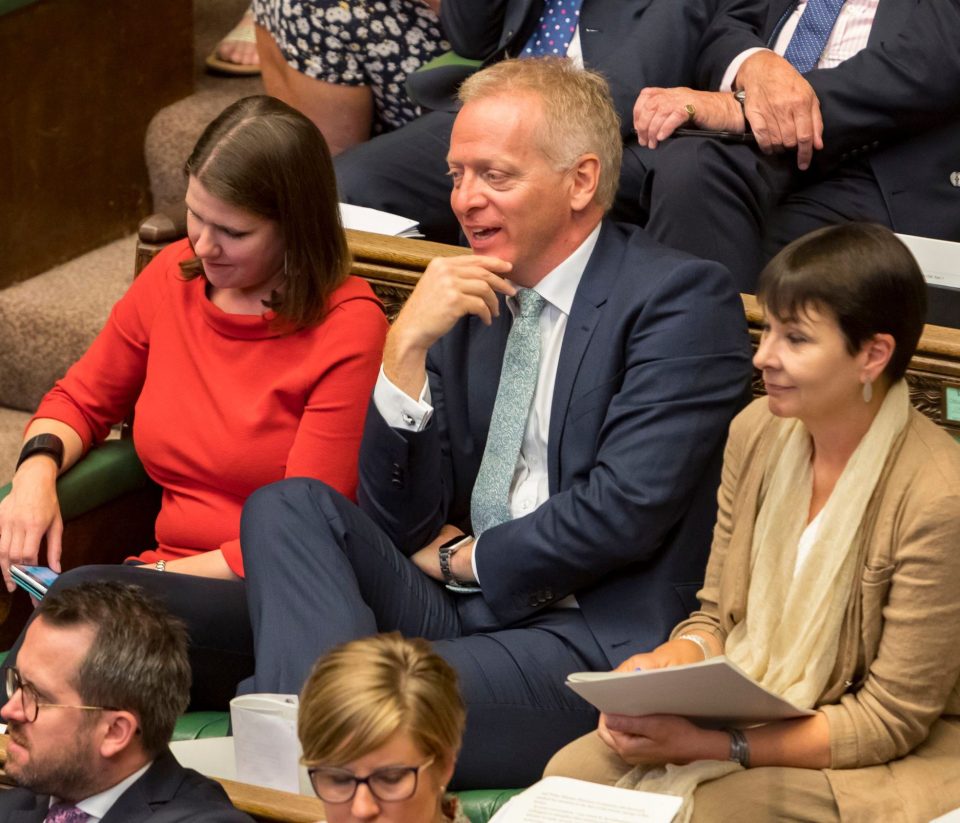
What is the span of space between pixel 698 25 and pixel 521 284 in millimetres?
914

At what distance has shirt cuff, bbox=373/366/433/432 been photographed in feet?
7.02

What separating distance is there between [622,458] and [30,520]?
2.95ft

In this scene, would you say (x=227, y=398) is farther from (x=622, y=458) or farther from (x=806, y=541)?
(x=806, y=541)

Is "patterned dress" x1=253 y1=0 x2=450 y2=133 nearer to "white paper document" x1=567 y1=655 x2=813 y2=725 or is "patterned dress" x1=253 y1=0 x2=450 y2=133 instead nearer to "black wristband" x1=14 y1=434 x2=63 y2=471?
"black wristband" x1=14 y1=434 x2=63 y2=471

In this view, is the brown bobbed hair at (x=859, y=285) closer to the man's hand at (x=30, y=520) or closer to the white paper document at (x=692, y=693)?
the white paper document at (x=692, y=693)

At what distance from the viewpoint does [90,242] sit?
11.8 feet

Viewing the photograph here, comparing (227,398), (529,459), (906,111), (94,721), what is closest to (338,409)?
(227,398)

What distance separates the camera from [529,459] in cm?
224

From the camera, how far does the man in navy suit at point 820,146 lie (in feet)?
8.53

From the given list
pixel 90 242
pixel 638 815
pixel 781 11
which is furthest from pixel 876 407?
pixel 90 242

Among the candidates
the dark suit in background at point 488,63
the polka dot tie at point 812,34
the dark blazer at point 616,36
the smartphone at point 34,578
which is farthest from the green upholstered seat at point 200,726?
the polka dot tie at point 812,34

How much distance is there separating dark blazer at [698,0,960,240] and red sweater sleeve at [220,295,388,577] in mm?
894

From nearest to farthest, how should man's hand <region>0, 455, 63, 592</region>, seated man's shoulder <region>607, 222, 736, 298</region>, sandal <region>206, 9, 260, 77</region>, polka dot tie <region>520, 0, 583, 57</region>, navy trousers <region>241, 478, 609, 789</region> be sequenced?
navy trousers <region>241, 478, 609, 789</region> < seated man's shoulder <region>607, 222, 736, 298</region> < man's hand <region>0, 455, 63, 592</region> < polka dot tie <region>520, 0, 583, 57</region> < sandal <region>206, 9, 260, 77</region>

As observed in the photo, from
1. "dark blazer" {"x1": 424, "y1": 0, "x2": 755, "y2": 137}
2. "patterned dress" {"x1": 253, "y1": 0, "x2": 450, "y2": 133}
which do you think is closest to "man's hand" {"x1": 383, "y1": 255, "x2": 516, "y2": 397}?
"dark blazer" {"x1": 424, "y1": 0, "x2": 755, "y2": 137}
